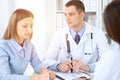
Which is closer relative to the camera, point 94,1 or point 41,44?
point 94,1

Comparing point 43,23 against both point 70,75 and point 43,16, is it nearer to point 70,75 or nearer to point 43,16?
point 43,16

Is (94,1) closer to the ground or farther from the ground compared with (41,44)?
farther from the ground

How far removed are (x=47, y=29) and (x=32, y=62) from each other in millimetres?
1613

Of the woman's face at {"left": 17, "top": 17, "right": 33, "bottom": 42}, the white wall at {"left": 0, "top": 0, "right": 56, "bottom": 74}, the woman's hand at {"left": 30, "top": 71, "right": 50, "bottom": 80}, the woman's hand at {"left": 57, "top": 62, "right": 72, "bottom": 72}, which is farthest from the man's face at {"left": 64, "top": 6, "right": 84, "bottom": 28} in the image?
the white wall at {"left": 0, "top": 0, "right": 56, "bottom": 74}

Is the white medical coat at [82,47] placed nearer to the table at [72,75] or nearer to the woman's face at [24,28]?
the table at [72,75]

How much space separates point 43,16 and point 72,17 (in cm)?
135

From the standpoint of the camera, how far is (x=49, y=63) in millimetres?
2107

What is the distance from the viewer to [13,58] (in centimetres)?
174

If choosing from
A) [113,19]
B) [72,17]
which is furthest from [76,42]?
[113,19]

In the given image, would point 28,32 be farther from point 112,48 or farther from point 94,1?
point 94,1

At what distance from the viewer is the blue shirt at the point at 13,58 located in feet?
5.34

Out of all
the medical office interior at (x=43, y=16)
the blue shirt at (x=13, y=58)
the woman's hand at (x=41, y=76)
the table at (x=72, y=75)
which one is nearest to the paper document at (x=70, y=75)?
the table at (x=72, y=75)

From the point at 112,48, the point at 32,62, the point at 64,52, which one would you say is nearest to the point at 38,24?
the point at 64,52

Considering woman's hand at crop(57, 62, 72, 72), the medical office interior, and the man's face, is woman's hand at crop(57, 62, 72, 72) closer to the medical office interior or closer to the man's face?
the man's face
